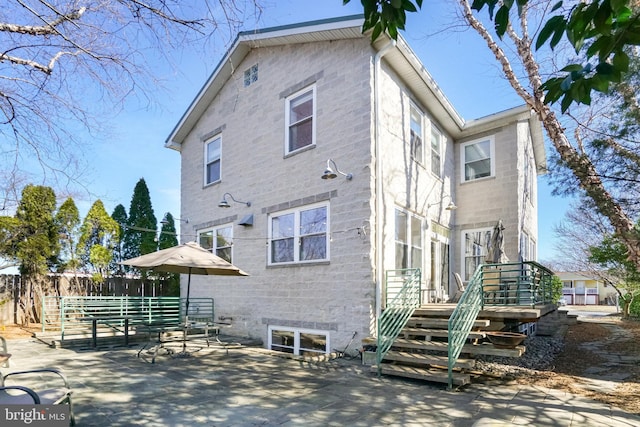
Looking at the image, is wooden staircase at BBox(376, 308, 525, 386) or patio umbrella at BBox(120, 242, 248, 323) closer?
wooden staircase at BBox(376, 308, 525, 386)

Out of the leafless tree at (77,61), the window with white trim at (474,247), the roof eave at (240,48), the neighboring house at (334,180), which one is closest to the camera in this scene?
the leafless tree at (77,61)

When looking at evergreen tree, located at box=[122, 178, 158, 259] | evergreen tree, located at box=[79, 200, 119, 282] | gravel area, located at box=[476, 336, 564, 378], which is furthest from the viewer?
evergreen tree, located at box=[122, 178, 158, 259]

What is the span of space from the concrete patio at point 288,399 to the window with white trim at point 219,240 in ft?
14.5

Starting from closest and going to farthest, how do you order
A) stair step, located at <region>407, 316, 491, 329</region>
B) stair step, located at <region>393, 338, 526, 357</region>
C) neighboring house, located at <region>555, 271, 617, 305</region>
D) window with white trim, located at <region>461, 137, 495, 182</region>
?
stair step, located at <region>393, 338, 526, 357</region>
stair step, located at <region>407, 316, 491, 329</region>
window with white trim, located at <region>461, 137, 495, 182</region>
neighboring house, located at <region>555, 271, 617, 305</region>

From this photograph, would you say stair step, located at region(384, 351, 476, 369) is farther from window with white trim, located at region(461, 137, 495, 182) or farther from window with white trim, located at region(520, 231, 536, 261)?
window with white trim, located at region(461, 137, 495, 182)

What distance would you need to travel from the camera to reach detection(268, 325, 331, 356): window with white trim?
8867 millimetres

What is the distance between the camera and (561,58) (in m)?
9.30

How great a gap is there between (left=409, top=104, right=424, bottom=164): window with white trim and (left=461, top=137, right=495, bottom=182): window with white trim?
2802 mm

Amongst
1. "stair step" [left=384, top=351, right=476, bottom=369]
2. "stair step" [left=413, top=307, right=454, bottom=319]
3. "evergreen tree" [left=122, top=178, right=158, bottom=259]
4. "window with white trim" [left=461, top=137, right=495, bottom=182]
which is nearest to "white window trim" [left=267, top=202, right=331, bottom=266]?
"stair step" [left=413, top=307, right=454, bottom=319]

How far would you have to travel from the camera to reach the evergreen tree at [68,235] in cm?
1330

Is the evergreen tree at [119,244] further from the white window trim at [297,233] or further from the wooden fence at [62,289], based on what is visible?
the white window trim at [297,233]

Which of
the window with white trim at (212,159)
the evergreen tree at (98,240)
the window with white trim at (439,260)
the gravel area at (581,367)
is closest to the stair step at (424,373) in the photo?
the gravel area at (581,367)

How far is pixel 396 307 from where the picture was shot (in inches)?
314

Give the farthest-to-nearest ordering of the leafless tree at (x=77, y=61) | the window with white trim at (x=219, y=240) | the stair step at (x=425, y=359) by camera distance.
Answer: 1. the window with white trim at (x=219, y=240)
2. the stair step at (x=425, y=359)
3. the leafless tree at (x=77, y=61)
